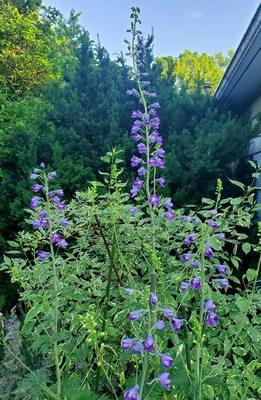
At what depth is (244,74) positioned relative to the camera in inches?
160

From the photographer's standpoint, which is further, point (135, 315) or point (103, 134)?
point (103, 134)

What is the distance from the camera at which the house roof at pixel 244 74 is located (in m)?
3.08

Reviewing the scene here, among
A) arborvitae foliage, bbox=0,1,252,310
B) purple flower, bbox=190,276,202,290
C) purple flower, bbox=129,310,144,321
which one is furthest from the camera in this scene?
arborvitae foliage, bbox=0,1,252,310

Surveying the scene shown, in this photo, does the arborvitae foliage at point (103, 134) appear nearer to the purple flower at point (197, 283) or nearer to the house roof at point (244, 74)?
the house roof at point (244, 74)

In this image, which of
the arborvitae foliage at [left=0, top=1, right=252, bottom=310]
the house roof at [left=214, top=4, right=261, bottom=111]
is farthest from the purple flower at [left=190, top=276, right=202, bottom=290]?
the arborvitae foliage at [left=0, top=1, right=252, bottom=310]

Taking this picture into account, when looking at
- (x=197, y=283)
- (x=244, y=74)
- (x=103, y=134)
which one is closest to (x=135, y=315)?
(x=197, y=283)

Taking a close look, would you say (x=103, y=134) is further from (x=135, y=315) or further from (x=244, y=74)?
(x=135, y=315)

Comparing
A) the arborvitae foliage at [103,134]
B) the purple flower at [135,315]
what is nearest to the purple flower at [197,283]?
the purple flower at [135,315]

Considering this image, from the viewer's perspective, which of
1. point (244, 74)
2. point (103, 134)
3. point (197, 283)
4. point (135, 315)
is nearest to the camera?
point (135, 315)

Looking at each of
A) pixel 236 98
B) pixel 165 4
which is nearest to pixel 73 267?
pixel 236 98

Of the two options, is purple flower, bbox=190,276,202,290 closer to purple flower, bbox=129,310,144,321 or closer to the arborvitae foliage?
purple flower, bbox=129,310,144,321

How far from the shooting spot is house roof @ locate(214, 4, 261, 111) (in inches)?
121

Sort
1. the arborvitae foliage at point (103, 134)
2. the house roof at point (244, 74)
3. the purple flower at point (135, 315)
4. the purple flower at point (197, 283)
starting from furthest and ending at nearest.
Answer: the arborvitae foliage at point (103, 134) < the house roof at point (244, 74) < the purple flower at point (197, 283) < the purple flower at point (135, 315)

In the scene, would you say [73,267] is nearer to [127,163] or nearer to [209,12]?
[127,163]
